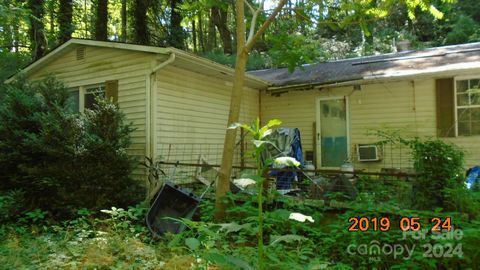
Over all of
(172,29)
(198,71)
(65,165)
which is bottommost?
(65,165)

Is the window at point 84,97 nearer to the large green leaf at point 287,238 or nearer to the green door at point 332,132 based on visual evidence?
the green door at point 332,132

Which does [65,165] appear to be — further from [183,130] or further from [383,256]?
[383,256]

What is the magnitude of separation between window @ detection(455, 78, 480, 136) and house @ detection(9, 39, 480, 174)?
19 millimetres

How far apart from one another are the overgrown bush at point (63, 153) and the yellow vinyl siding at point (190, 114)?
1.02 meters

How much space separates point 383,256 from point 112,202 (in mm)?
4563

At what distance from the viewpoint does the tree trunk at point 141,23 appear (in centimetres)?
1518

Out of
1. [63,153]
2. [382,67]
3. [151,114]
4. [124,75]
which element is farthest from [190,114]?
[382,67]

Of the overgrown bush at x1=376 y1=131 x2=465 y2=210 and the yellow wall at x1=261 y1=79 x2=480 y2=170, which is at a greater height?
the yellow wall at x1=261 y1=79 x2=480 y2=170

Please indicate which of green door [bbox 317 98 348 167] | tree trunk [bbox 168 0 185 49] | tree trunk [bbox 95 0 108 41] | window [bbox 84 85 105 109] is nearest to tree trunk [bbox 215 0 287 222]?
window [bbox 84 85 105 109]

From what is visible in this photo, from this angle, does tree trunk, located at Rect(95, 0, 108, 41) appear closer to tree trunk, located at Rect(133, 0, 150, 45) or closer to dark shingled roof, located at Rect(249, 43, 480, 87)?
tree trunk, located at Rect(133, 0, 150, 45)

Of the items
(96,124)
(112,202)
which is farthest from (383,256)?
(96,124)

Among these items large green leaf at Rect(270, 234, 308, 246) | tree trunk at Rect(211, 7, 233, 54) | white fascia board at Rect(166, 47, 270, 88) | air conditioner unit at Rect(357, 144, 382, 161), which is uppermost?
tree trunk at Rect(211, 7, 233, 54)

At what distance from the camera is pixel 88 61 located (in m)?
8.50

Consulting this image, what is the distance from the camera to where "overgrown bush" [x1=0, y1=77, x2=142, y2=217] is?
6.31 meters
